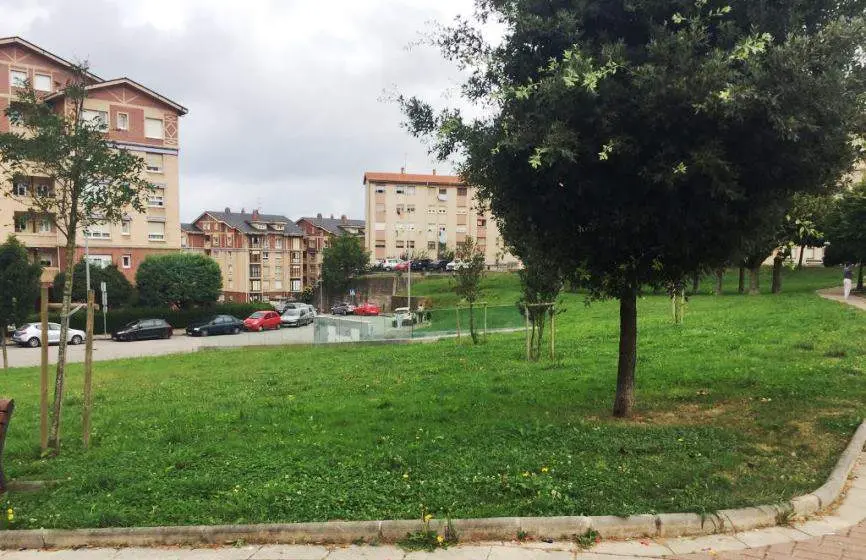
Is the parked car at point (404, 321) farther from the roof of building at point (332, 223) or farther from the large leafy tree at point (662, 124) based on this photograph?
the roof of building at point (332, 223)

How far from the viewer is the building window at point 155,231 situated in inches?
2036

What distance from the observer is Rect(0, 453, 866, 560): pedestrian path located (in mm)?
4109

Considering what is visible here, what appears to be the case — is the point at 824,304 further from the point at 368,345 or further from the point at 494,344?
the point at 368,345

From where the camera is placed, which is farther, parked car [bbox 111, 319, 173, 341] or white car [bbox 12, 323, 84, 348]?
parked car [bbox 111, 319, 173, 341]

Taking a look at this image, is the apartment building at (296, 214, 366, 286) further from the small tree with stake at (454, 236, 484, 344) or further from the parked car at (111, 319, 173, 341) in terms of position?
the small tree with stake at (454, 236, 484, 344)

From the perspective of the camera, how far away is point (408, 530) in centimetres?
444

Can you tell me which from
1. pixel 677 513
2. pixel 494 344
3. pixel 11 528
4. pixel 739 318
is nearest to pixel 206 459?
pixel 11 528

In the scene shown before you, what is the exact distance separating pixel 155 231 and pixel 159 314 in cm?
1131

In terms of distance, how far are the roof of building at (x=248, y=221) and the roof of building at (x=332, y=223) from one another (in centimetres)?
1142

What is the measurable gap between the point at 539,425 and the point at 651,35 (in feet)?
13.8

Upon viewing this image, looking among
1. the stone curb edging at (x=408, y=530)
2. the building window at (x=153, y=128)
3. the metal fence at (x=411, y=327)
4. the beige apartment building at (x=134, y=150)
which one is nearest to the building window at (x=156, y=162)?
the beige apartment building at (x=134, y=150)

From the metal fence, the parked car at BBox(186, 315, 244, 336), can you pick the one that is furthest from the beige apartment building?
the metal fence

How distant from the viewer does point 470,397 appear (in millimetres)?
9086

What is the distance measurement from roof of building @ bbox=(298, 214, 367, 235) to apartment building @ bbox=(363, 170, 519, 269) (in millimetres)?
23744
